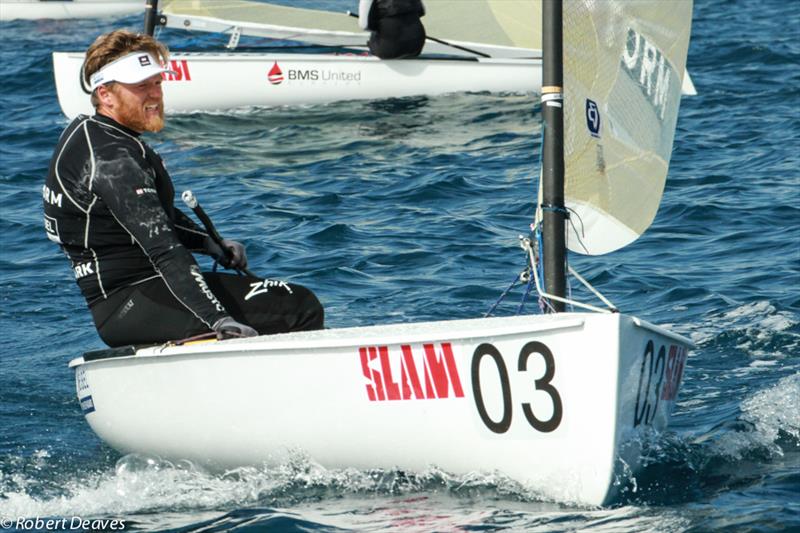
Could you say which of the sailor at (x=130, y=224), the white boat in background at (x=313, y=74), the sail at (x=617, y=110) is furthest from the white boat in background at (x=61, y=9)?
the sailor at (x=130, y=224)

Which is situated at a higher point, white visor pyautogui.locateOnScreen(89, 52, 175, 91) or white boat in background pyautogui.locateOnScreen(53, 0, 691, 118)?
white visor pyautogui.locateOnScreen(89, 52, 175, 91)

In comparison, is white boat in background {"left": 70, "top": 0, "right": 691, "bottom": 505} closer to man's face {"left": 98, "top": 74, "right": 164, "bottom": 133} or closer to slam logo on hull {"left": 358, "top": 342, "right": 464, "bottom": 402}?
slam logo on hull {"left": 358, "top": 342, "right": 464, "bottom": 402}

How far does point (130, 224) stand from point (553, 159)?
1.23 m

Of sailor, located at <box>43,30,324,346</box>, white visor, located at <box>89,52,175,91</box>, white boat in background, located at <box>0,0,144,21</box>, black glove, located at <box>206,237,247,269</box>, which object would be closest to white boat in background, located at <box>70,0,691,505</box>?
sailor, located at <box>43,30,324,346</box>

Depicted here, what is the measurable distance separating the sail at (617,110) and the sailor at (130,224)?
960mm

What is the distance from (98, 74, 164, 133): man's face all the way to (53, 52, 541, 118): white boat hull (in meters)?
6.54

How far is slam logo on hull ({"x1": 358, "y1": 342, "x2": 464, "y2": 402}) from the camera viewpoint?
11.7 feet

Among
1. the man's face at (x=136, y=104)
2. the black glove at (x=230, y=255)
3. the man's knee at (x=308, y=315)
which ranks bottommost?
the man's knee at (x=308, y=315)

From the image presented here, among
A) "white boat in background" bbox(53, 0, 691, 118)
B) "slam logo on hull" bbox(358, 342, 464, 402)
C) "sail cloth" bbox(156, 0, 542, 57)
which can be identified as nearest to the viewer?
"slam logo on hull" bbox(358, 342, 464, 402)

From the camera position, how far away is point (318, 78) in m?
10.5

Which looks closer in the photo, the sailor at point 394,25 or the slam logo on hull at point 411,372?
the slam logo on hull at point 411,372

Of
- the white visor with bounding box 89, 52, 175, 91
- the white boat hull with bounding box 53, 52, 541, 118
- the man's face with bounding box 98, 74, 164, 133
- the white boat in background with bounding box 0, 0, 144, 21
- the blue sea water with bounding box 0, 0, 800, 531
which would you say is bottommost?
the blue sea water with bounding box 0, 0, 800, 531

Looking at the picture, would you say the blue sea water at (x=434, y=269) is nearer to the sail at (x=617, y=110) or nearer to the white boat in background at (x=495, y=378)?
the white boat in background at (x=495, y=378)

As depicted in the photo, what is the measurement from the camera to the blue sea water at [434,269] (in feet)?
12.3
